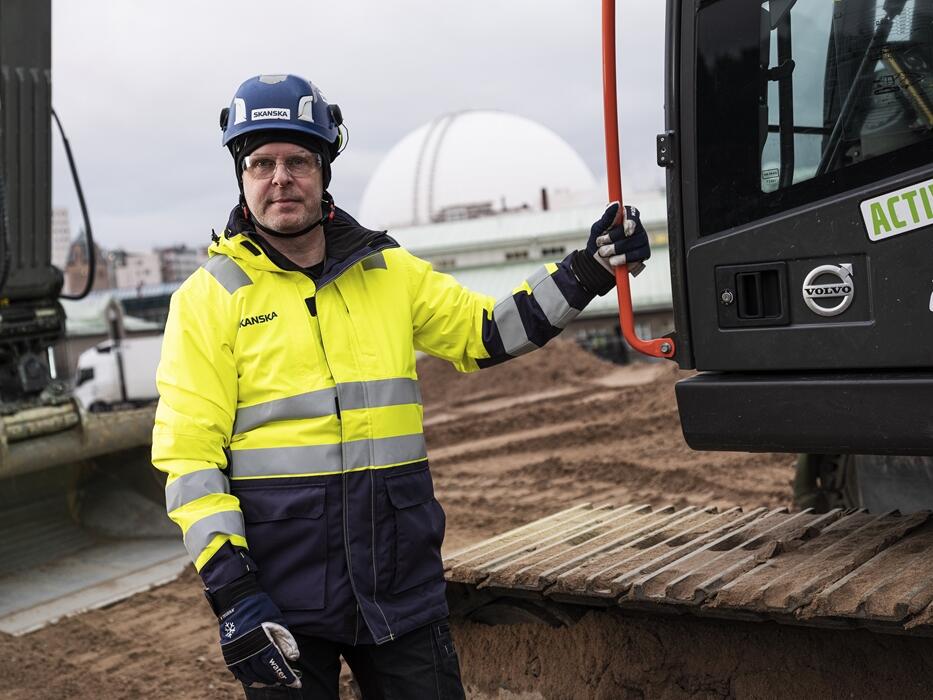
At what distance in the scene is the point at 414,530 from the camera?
9.35 feet

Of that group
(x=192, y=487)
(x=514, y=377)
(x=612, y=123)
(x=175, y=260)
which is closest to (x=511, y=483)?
(x=514, y=377)

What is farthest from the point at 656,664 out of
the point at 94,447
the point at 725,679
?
the point at 94,447

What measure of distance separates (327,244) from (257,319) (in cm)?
33

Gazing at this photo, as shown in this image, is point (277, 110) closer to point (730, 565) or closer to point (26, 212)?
point (730, 565)

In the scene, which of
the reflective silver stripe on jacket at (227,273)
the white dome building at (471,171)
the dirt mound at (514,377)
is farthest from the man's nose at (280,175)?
the white dome building at (471,171)

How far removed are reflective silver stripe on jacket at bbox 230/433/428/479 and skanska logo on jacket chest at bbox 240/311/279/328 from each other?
0.33 meters

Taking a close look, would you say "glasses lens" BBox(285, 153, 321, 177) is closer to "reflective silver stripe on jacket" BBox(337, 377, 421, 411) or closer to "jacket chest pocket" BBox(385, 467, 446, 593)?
"reflective silver stripe on jacket" BBox(337, 377, 421, 411)

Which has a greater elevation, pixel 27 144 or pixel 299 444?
pixel 27 144

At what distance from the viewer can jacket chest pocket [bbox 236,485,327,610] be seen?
107 inches

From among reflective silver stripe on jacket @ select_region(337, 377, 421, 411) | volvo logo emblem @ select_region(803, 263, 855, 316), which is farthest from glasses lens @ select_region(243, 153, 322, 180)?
volvo logo emblem @ select_region(803, 263, 855, 316)

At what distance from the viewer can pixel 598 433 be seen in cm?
1190

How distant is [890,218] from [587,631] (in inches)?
74.2

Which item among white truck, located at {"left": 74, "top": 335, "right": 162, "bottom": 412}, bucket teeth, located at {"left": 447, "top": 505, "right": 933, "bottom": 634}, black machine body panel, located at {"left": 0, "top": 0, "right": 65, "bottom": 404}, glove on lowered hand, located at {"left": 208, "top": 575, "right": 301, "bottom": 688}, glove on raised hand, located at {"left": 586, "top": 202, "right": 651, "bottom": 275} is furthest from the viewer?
white truck, located at {"left": 74, "top": 335, "right": 162, "bottom": 412}

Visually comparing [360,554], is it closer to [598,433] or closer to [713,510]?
[713,510]
